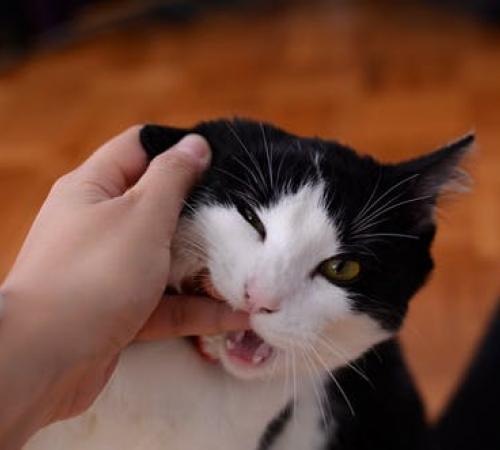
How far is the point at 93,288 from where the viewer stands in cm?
69

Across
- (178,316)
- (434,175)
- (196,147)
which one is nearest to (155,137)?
(196,147)

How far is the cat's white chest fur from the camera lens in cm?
83

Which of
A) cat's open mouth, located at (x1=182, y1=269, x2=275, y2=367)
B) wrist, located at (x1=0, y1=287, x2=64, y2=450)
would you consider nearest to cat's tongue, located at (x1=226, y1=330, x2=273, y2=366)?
cat's open mouth, located at (x1=182, y1=269, x2=275, y2=367)

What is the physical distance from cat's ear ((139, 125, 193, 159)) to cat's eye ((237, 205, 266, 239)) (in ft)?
0.37

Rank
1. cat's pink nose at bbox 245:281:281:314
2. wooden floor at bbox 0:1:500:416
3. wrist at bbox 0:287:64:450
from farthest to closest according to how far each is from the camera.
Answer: wooden floor at bbox 0:1:500:416
cat's pink nose at bbox 245:281:281:314
wrist at bbox 0:287:64:450

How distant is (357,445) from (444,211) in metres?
0.30

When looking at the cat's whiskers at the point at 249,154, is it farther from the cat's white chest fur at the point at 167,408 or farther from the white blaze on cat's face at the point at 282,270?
the cat's white chest fur at the point at 167,408

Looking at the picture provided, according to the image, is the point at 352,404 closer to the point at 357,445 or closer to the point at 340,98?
the point at 357,445

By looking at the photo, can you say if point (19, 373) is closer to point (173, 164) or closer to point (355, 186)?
point (173, 164)

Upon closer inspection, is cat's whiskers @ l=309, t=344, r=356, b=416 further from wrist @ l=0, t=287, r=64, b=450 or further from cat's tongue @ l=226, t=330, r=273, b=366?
wrist @ l=0, t=287, r=64, b=450

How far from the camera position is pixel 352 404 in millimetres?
972

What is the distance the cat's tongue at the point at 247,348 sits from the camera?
2.66ft

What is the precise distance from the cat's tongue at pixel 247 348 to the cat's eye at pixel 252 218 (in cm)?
11

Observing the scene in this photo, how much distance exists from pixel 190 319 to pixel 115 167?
165 mm
